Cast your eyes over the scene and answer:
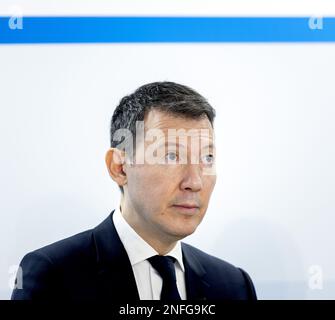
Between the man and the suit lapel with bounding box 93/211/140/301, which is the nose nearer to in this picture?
the man

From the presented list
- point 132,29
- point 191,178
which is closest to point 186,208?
point 191,178

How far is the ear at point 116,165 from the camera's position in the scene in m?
1.17

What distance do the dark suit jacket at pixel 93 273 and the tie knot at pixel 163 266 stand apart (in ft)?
0.14

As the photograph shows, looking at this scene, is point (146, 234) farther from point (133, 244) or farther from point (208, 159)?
point (208, 159)

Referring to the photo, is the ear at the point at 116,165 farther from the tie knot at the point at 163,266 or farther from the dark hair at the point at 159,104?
the tie knot at the point at 163,266

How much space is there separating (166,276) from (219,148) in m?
0.29

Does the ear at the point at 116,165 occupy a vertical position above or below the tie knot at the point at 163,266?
above

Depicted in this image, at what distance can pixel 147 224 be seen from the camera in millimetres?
1150

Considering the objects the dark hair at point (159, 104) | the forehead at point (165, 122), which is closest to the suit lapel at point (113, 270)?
the dark hair at point (159, 104)

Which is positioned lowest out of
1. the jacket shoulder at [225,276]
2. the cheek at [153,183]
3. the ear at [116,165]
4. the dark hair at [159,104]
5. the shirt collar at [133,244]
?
the jacket shoulder at [225,276]

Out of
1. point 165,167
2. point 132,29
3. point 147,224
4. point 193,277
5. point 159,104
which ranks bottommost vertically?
point 193,277

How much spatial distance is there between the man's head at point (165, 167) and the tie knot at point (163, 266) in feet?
0.14

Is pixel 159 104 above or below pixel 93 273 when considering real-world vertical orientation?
above
